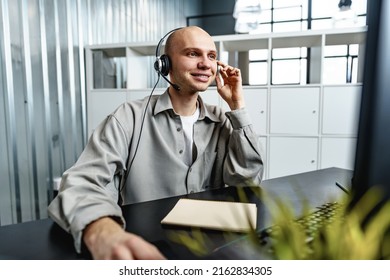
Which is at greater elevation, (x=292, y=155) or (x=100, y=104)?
(x=100, y=104)

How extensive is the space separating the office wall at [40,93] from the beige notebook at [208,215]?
4.49ft

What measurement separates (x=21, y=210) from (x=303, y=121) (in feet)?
6.33

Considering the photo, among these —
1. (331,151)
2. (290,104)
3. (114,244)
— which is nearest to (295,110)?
(290,104)

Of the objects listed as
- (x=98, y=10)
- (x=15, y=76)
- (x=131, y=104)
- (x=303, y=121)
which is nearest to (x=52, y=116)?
(x=15, y=76)

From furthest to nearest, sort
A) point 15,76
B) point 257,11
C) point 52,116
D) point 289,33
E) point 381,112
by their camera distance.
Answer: point 257,11 → point 289,33 → point 52,116 → point 15,76 → point 381,112

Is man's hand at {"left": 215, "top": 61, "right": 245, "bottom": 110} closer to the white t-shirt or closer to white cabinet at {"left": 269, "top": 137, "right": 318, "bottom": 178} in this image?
the white t-shirt

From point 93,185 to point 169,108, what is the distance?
42 centimetres

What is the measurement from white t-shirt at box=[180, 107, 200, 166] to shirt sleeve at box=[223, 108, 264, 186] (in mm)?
127

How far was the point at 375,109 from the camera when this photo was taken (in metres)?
0.27

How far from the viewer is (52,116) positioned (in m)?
1.96

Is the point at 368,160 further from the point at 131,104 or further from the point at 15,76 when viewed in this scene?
the point at 15,76

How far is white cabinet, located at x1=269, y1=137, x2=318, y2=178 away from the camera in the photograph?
2.19m

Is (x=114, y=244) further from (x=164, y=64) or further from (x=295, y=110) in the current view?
(x=295, y=110)

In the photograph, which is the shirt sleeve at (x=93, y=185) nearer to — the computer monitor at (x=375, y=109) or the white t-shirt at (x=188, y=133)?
the white t-shirt at (x=188, y=133)
